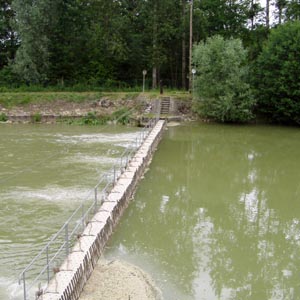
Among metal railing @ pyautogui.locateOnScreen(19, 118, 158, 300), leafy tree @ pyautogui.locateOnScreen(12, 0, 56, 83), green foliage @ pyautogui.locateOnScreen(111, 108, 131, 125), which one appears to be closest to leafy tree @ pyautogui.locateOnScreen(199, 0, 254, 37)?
green foliage @ pyautogui.locateOnScreen(111, 108, 131, 125)

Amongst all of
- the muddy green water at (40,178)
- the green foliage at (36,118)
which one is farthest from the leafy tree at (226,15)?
the green foliage at (36,118)

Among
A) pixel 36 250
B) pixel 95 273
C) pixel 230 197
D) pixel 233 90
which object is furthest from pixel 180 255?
pixel 233 90

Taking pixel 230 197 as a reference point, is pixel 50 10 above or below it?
above

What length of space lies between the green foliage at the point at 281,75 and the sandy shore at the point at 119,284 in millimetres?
22632

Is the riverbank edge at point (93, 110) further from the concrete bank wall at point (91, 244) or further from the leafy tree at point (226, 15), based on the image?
the concrete bank wall at point (91, 244)

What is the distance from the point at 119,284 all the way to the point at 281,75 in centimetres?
2392

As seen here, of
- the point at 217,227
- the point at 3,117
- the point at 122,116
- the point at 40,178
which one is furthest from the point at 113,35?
the point at 217,227

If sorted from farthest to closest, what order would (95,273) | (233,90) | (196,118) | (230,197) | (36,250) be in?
(196,118), (233,90), (230,197), (36,250), (95,273)

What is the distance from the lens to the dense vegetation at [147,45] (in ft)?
94.5

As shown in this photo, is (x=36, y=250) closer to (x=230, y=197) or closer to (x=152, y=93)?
(x=230, y=197)

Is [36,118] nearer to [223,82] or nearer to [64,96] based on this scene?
[64,96]

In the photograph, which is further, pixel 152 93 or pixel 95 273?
pixel 152 93

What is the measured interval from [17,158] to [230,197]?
10000mm

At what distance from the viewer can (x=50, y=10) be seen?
35.2 metres
